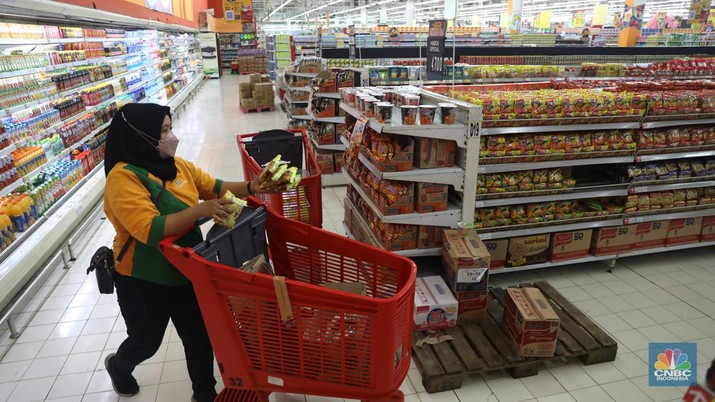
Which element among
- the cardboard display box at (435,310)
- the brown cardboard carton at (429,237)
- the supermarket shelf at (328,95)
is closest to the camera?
the cardboard display box at (435,310)

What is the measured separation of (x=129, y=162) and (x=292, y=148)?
7.08 feet

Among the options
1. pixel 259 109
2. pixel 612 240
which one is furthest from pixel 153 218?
pixel 259 109

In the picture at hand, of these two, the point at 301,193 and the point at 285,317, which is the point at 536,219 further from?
the point at 285,317

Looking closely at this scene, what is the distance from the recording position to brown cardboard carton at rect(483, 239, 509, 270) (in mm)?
3652

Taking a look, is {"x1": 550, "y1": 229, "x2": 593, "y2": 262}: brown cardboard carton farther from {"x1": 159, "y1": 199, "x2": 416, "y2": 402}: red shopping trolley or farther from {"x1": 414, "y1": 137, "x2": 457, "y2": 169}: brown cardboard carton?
{"x1": 159, "y1": 199, "x2": 416, "y2": 402}: red shopping trolley

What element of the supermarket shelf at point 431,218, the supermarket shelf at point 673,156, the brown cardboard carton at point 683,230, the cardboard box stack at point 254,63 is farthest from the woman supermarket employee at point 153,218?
the cardboard box stack at point 254,63

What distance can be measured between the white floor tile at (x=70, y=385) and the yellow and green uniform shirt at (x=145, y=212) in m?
1.12

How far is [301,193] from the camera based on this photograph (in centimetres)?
354

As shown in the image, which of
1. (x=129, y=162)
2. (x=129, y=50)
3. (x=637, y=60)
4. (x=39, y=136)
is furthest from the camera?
(x=129, y=50)

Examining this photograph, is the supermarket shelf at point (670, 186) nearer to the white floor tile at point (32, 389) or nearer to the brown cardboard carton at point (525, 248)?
the brown cardboard carton at point (525, 248)

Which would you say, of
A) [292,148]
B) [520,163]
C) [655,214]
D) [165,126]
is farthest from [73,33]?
[655,214]

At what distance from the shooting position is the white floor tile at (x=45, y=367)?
112 inches

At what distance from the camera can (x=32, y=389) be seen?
272 centimetres

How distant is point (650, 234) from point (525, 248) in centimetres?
133
